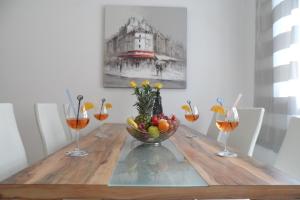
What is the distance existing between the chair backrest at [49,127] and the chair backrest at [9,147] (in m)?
0.28

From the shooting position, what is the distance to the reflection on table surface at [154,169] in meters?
0.89

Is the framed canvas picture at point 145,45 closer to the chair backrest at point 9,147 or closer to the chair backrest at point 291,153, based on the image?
the chair backrest at point 9,147

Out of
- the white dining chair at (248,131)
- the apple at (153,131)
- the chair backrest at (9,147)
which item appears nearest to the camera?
the chair backrest at (9,147)

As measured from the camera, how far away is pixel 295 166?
4.15 feet

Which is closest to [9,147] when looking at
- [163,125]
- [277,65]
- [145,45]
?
[163,125]

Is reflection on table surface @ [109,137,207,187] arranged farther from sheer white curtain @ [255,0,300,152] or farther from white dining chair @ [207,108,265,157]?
sheer white curtain @ [255,0,300,152]

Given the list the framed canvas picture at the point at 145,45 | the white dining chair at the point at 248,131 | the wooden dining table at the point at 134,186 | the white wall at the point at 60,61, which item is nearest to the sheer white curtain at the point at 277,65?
the white wall at the point at 60,61

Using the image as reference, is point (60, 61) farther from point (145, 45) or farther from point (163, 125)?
point (163, 125)

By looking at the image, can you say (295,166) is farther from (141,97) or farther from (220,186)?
(141,97)

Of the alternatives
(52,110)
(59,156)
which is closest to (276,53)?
(52,110)

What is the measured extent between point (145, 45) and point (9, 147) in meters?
2.10

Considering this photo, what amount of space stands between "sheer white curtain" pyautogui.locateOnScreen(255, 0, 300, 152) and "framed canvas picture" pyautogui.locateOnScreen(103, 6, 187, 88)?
2.60 feet

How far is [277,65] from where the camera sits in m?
2.71

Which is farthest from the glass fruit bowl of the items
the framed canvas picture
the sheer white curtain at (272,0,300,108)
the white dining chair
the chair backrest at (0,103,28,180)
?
the framed canvas picture
